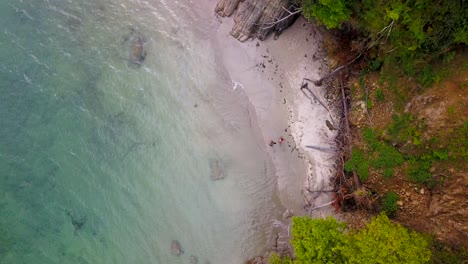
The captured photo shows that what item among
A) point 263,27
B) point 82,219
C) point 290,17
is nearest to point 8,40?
point 82,219

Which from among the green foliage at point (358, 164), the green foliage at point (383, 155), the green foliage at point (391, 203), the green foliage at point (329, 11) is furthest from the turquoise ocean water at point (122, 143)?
the green foliage at point (329, 11)

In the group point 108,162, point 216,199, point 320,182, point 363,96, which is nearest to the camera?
point 363,96

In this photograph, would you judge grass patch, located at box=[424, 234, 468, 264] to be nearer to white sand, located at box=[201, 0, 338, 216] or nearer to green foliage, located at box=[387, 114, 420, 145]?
green foliage, located at box=[387, 114, 420, 145]

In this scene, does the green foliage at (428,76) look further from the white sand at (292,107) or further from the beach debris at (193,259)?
the beach debris at (193,259)

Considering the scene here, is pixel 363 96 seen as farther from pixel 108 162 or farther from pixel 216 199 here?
pixel 108 162

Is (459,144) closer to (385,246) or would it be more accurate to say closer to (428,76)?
(428,76)

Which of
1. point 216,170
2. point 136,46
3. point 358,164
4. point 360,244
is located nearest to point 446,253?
point 360,244
